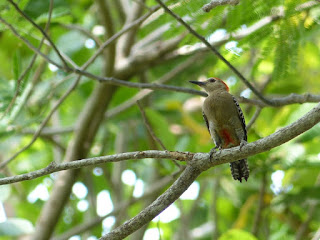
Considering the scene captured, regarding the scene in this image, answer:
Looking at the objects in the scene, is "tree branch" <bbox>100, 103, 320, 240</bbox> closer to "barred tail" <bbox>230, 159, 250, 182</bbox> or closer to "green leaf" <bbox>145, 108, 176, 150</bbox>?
"green leaf" <bbox>145, 108, 176, 150</bbox>

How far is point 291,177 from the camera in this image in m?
6.57

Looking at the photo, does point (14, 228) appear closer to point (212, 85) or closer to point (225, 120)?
point (225, 120)

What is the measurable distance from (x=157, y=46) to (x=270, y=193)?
2.48 m

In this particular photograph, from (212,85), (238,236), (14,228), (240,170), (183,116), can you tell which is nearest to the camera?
(238,236)

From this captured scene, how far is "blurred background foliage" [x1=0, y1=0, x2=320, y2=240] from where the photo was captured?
4.52 m

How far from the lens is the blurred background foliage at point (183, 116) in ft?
14.8

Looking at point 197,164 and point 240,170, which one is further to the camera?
point 240,170

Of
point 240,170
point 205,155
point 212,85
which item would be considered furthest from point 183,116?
point 205,155

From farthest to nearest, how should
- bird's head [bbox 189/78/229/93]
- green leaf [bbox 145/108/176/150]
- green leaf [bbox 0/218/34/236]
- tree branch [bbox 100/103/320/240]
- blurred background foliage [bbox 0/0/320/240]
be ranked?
bird's head [bbox 189/78/229/93], green leaf [bbox 0/218/34/236], green leaf [bbox 145/108/176/150], blurred background foliage [bbox 0/0/320/240], tree branch [bbox 100/103/320/240]

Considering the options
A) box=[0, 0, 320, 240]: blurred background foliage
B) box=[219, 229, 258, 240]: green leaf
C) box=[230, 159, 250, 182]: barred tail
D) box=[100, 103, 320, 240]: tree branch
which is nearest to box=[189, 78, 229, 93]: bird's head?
box=[0, 0, 320, 240]: blurred background foliage

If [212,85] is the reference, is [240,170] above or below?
below

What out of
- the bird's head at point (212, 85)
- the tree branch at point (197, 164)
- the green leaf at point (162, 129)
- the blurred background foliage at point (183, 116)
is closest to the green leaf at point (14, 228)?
the blurred background foliage at point (183, 116)

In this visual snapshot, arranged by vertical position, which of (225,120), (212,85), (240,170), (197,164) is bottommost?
(197,164)

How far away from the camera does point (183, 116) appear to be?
7641 mm
